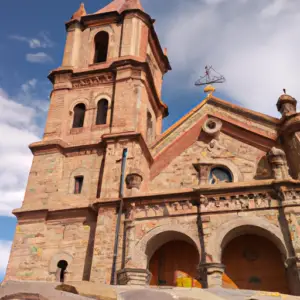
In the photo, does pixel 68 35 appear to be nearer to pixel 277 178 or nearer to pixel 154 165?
pixel 154 165

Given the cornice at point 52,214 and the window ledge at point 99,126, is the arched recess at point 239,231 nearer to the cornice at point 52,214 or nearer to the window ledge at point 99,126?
the cornice at point 52,214

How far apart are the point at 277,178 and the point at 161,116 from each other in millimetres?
9632

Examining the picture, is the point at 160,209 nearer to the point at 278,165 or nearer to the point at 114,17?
the point at 278,165

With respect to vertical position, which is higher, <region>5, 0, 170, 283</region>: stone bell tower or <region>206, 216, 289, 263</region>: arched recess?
<region>5, 0, 170, 283</region>: stone bell tower

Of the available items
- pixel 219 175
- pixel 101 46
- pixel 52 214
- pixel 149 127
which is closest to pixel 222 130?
pixel 219 175

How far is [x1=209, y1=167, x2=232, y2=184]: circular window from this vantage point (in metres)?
16.1

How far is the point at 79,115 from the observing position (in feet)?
62.0

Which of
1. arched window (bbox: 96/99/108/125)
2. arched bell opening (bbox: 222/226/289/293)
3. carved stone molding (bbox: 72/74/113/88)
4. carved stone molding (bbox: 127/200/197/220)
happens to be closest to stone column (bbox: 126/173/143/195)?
carved stone molding (bbox: 127/200/197/220)

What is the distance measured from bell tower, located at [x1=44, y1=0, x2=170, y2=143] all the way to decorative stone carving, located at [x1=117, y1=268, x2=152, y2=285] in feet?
19.6

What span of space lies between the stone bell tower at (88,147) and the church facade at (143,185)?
0.05m

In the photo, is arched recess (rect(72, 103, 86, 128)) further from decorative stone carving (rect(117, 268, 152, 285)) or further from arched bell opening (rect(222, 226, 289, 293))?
arched bell opening (rect(222, 226, 289, 293))

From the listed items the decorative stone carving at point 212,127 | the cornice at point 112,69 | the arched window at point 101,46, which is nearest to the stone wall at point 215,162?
the decorative stone carving at point 212,127

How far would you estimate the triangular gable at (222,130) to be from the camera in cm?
1694

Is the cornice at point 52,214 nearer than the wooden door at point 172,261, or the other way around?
the wooden door at point 172,261
